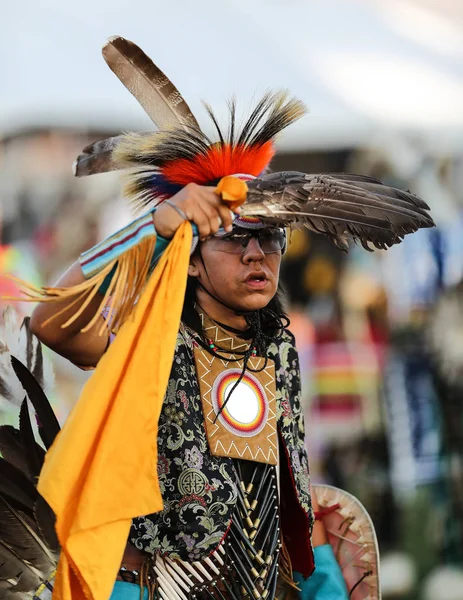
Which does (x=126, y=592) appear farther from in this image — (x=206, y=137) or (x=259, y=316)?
(x=206, y=137)

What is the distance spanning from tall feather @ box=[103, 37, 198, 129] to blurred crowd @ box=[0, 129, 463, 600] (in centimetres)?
264

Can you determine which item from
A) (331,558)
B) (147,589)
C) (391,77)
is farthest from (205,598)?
(391,77)

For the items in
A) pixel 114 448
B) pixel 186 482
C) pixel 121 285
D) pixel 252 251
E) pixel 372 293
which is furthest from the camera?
pixel 372 293

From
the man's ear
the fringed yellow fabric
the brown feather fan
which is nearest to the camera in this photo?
the fringed yellow fabric

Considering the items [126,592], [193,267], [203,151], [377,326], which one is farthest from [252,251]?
[377,326]

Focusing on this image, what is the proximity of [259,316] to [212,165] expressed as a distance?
439mm

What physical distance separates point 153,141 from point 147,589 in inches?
43.0

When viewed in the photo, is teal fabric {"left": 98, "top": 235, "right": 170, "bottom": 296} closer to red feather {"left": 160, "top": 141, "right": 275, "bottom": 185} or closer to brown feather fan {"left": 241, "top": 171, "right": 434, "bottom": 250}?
brown feather fan {"left": 241, "top": 171, "right": 434, "bottom": 250}

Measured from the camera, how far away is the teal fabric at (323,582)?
8.13ft

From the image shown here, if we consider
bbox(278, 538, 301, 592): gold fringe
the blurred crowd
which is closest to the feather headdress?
bbox(278, 538, 301, 592): gold fringe

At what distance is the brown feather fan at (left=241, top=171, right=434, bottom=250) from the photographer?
6.80ft

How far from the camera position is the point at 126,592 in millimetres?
2119

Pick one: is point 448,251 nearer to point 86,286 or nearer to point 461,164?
point 461,164

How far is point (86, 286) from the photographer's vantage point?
6.28 ft
